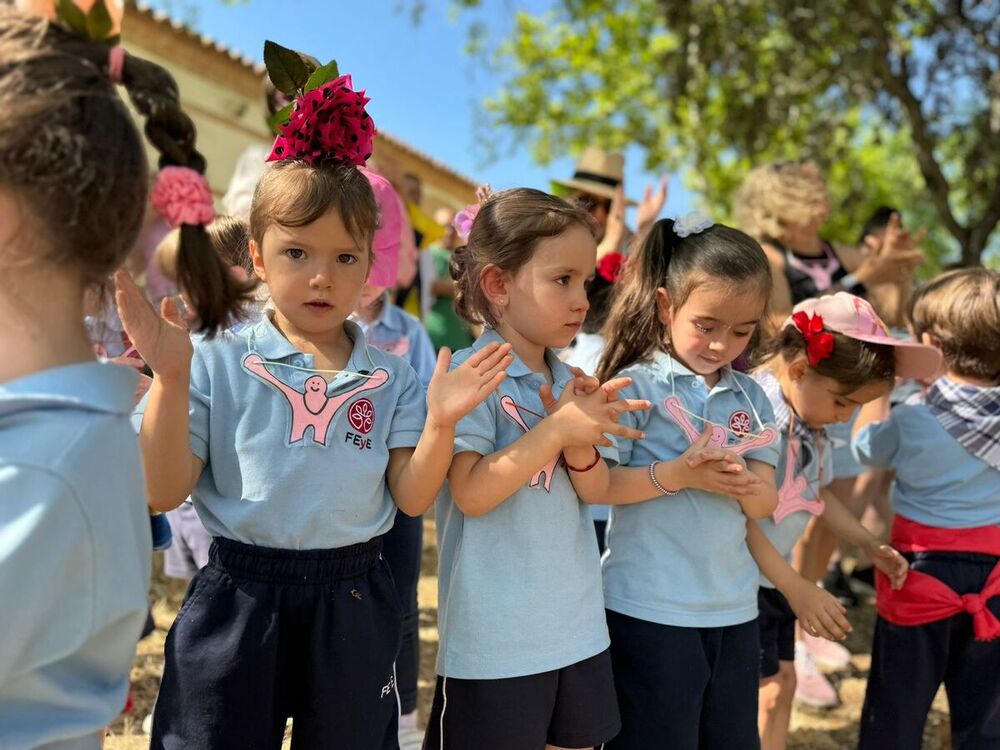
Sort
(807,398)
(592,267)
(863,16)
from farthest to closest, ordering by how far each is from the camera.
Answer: (863,16) < (807,398) < (592,267)

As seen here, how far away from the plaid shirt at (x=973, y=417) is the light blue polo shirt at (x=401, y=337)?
5.28 ft

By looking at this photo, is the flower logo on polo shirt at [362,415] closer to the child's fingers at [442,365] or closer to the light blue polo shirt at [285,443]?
the light blue polo shirt at [285,443]

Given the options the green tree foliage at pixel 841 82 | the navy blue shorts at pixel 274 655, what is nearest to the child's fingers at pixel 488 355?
the navy blue shorts at pixel 274 655

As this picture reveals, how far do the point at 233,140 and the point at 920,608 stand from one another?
9.23m

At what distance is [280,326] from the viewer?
1914 millimetres

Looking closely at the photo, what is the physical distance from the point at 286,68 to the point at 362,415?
814 mm

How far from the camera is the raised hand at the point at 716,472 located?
1.99 metres

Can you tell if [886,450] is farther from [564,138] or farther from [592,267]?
[564,138]

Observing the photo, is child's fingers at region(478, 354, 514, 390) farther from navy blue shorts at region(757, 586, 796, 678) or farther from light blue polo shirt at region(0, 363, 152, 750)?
navy blue shorts at region(757, 586, 796, 678)

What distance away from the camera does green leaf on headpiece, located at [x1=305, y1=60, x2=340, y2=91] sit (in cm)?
194

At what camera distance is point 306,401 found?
1.79 m

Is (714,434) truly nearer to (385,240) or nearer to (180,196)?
(385,240)

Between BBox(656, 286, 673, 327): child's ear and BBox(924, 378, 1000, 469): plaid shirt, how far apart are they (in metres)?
1.03

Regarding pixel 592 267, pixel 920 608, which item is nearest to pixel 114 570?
pixel 592 267
